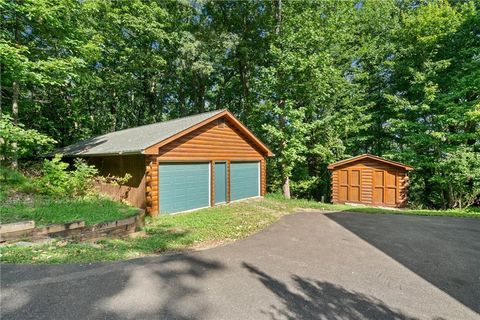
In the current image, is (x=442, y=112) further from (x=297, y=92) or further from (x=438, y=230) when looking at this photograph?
(x=438, y=230)

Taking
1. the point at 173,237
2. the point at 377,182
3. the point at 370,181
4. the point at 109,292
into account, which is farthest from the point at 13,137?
the point at 377,182

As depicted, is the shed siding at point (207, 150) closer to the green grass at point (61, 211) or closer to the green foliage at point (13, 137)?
the green grass at point (61, 211)

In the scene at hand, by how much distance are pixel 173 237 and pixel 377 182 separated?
11.5 m

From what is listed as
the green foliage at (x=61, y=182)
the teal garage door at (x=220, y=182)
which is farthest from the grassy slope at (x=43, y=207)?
the teal garage door at (x=220, y=182)

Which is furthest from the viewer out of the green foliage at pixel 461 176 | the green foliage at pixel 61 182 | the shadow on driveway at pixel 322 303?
the green foliage at pixel 461 176

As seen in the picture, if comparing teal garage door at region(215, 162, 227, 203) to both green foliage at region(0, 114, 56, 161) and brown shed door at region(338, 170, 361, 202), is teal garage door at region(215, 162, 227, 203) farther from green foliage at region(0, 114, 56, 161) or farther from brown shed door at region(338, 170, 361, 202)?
brown shed door at region(338, 170, 361, 202)

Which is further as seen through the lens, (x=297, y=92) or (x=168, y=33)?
(x=168, y=33)

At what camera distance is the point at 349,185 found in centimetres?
1363

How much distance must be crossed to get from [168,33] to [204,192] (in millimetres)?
13537

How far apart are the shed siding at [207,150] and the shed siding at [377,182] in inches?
193

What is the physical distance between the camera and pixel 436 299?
340 centimetres

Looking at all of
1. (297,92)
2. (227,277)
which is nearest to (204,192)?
(227,277)

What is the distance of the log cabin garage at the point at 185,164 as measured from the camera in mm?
8320

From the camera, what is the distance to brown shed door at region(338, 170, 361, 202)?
1344cm
